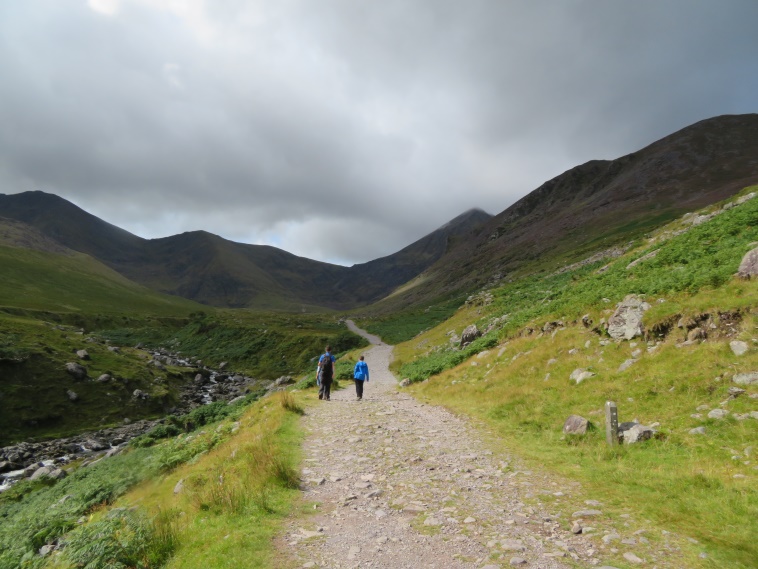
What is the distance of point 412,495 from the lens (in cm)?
955

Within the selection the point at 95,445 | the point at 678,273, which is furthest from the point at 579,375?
the point at 95,445

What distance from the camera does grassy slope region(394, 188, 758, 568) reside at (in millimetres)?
7871

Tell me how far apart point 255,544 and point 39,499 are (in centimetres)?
2113

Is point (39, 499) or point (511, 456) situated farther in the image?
point (39, 499)

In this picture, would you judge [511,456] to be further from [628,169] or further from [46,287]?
[46,287]

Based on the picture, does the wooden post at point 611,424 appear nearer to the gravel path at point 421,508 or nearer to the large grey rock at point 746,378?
the gravel path at point 421,508

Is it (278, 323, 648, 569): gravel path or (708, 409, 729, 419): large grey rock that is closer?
(278, 323, 648, 569): gravel path

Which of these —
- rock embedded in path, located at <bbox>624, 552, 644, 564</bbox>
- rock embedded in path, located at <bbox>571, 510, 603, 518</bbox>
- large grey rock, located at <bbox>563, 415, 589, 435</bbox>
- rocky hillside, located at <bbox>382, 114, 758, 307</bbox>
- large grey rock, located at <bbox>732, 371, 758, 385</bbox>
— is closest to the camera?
rock embedded in path, located at <bbox>624, 552, 644, 564</bbox>

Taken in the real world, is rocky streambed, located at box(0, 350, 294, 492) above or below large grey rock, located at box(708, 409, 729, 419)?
below

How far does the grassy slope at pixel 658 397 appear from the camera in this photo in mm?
7871

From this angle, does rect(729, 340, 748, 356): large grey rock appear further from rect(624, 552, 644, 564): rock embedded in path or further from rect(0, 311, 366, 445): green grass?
rect(0, 311, 366, 445): green grass

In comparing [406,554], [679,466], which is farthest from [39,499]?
[679,466]

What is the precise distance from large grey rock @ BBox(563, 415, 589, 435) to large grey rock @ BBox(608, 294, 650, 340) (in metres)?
5.42

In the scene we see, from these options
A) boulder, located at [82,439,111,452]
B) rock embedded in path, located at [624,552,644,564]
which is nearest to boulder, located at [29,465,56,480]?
boulder, located at [82,439,111,452]
